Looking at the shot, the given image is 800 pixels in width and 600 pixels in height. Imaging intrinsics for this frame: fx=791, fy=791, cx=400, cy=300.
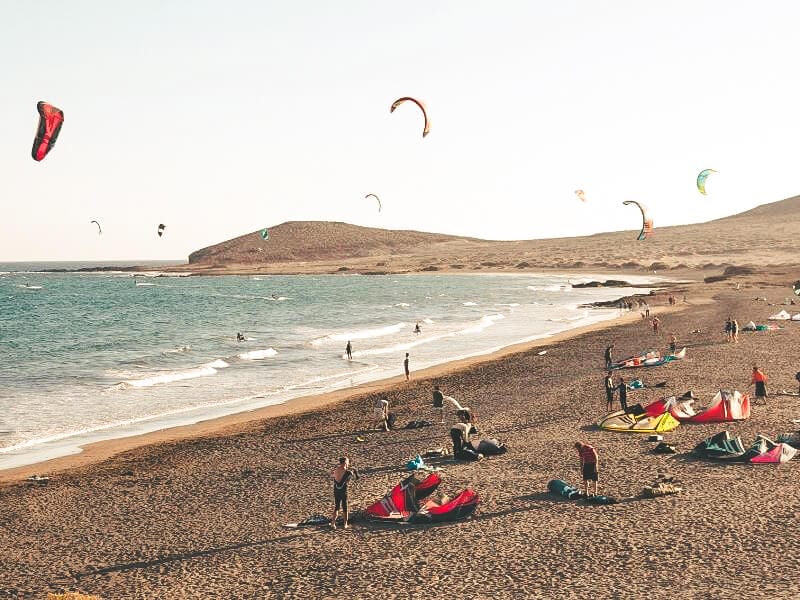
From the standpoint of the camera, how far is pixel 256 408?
25500mm

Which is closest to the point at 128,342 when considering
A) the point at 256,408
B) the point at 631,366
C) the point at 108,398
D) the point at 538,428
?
the point at 108,398

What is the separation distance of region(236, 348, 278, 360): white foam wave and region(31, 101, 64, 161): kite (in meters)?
19.6

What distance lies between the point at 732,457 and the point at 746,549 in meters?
4.67

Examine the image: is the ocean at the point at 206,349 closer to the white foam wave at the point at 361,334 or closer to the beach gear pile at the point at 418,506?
the white foam wave at the point at 361,334

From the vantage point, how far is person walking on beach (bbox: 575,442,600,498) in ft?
43.5

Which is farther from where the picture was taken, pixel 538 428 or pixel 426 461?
pixel 538 428

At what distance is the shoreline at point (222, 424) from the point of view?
18.4 metres

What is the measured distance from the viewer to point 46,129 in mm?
19984

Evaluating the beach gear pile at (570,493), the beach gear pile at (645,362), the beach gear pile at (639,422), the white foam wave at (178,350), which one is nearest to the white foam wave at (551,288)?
the white foam wave at (178,350)

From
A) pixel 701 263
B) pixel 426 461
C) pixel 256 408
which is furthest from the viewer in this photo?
pixel 701 263

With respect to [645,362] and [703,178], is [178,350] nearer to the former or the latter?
[645,362]

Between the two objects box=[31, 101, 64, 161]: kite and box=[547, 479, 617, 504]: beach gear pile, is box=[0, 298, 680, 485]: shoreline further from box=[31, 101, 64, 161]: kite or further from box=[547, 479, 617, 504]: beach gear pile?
box=[547, 479, 617, 504]: beach gear pile

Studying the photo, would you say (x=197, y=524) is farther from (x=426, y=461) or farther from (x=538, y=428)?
(x=538, y=428)

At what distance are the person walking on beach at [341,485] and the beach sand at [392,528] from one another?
317mm
